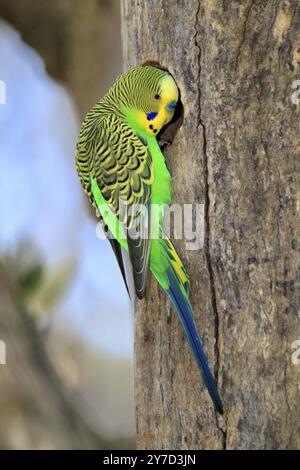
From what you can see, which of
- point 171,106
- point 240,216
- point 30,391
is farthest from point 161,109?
point 30,391

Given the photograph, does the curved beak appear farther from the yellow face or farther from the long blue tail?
the long blue tail

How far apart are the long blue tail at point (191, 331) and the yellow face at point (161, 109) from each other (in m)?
0.62

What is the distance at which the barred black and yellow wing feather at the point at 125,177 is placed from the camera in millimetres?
2854

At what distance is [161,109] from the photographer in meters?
2.96

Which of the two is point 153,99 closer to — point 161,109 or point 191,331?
point 161,109

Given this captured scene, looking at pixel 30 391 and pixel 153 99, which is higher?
pixel 153 99

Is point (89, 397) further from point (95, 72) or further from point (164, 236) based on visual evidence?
point (164, 236)

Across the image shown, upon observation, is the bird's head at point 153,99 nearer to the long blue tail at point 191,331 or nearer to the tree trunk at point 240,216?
the tree trunk at point 240,216

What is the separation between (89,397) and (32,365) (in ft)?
8.28

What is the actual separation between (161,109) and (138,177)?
277mm

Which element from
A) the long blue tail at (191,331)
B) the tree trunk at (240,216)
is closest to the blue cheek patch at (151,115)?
the tree trunk at (240,216)

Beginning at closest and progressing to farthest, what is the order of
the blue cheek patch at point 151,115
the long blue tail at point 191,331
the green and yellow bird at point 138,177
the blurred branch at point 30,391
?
the long blue tail at point 191,331, the green and yellow bird at point 138,177, the blue cheek patch at point 151,115, the blurred branch at point 30,391

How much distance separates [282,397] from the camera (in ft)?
8.93

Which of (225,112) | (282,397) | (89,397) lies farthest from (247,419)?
(89,397)
